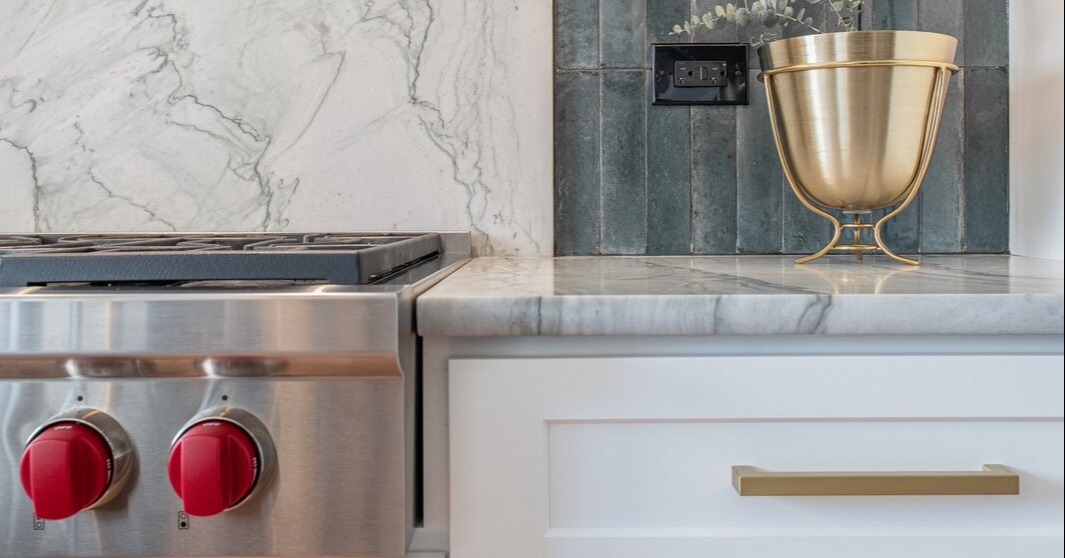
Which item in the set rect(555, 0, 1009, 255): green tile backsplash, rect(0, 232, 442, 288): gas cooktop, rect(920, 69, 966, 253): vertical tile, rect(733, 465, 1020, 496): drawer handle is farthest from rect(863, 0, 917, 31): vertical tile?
rect(0, 232, 442, 288): gas cooktop

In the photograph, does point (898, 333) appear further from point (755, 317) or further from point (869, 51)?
point (869, 51)

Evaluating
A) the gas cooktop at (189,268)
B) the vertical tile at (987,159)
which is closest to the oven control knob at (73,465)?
the gas cooktop at (189,268)

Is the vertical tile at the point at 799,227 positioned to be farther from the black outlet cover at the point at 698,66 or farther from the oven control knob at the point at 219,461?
the oven control knob at the point at 219,461

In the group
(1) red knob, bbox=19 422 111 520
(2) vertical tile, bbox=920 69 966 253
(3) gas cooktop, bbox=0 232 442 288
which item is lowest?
(1) red knob, bbox=19 422 111 520

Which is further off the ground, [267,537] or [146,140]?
[146,140]

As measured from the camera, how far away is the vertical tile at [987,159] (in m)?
1.18

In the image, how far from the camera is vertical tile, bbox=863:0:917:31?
1174 mm

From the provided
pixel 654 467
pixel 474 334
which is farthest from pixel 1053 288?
pixel 474 334

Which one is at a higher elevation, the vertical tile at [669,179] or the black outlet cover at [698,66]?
the black outlet cover at [698,66]

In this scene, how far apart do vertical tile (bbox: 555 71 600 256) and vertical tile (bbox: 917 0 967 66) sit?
49 cm

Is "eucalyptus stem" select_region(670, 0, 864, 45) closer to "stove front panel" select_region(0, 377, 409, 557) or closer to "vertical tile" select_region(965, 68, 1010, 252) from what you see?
"vertical tile" select_region(965, 68, 1010, 252)

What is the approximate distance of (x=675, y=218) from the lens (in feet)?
3.90

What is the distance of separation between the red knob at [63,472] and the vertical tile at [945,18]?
1.18 meters

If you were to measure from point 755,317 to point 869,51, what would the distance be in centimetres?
47
